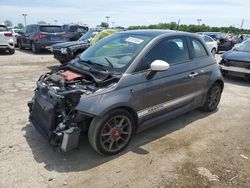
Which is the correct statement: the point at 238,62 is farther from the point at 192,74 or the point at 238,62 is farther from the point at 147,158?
the point at 147,158

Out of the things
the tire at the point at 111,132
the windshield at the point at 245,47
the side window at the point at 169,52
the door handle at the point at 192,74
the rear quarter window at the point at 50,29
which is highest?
the side window at the point at 169,52

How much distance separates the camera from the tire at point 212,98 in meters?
5.67

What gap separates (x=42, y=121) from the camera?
4.01 m

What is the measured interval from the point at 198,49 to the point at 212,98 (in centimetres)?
117

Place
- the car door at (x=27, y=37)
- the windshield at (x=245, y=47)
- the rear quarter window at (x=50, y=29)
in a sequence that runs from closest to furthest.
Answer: the windshield at (x=245, y=47) → the rear quarter window at (x=50, y=29) → the car door at (x=27, y=37)

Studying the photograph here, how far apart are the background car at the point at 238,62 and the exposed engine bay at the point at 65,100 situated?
6286mm

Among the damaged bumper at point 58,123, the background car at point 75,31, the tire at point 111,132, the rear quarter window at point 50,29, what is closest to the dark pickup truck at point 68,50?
the rear quarter window at point 50,29

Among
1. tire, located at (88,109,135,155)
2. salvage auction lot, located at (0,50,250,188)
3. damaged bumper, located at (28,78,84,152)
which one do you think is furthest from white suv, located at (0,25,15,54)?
tire, located at (88,109,135,155)

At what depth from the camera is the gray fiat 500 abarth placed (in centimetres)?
358

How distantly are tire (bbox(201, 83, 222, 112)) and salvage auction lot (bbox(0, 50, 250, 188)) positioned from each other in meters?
0.23

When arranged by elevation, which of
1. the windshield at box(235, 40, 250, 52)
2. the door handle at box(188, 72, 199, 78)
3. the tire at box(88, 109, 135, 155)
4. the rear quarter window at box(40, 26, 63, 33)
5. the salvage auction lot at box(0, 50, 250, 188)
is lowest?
the salvage auction lot at box(0, 50, 250, 188)

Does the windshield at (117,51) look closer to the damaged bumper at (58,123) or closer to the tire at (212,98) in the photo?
the damaged bumper at (58,123)

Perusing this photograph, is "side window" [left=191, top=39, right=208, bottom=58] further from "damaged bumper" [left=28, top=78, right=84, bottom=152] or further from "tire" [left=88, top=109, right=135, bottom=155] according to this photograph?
"damaged bumper" [left=28, top=78, right=84, bottom=152]

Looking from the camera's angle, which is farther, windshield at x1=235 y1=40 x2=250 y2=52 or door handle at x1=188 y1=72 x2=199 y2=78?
windshield at x1=235 y1=40 x2=250 y2=52
